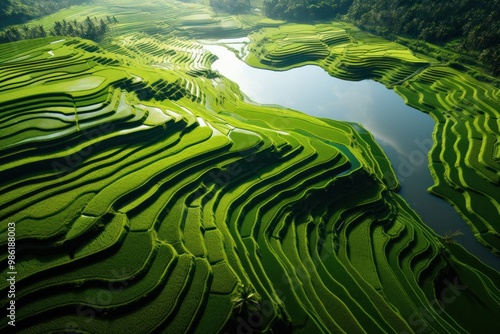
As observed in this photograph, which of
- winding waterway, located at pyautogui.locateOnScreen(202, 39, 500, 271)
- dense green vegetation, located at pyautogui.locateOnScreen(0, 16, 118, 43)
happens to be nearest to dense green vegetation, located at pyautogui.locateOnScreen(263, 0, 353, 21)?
winding waterway, located at pyautogui.locateOnScreen(202, 39, 500, 271)

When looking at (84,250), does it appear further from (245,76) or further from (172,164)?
(245,76)

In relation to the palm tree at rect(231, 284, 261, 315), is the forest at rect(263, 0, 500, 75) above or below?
above

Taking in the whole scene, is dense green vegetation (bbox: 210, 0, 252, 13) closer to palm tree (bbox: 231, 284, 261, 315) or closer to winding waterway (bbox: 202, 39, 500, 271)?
winding waterway (bbox: 202, 39, 500, 271)

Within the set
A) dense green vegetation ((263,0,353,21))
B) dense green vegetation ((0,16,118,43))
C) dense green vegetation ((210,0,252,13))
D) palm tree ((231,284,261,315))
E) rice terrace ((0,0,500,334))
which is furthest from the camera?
dense green vegetation ((210,0,252,13))

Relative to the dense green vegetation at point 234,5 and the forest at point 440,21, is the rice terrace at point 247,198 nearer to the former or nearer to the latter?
the forest at point 440,21

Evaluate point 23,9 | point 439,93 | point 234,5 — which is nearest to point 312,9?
point 234,5

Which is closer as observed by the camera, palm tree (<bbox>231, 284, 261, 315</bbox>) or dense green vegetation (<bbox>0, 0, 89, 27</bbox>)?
palm tree (<bbox>231, 284, 261, 315</bbox>)

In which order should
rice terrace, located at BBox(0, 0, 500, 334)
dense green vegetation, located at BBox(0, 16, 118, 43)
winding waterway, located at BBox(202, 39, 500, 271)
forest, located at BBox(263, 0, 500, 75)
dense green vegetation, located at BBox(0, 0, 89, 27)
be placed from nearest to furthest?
rice terrace, located at BBox(0, 0, 500, 334)
winding waterway, located at BBox(202, 39, 500, 271)
forest, located at BBox(263, 0, 500, 75)
dense green vegetation, located at BBox(0, 16, 118, 43)
dense green vegetation, located at BBox(0, 0, 89, 27)
